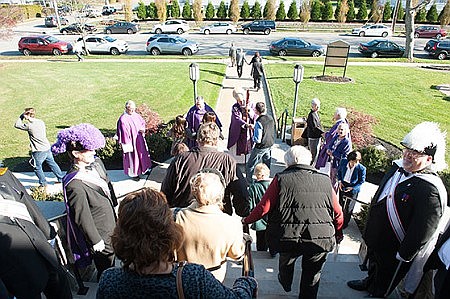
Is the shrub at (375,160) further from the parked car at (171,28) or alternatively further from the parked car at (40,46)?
the parked car at (171,28)

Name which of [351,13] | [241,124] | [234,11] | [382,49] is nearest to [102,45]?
[234,11]

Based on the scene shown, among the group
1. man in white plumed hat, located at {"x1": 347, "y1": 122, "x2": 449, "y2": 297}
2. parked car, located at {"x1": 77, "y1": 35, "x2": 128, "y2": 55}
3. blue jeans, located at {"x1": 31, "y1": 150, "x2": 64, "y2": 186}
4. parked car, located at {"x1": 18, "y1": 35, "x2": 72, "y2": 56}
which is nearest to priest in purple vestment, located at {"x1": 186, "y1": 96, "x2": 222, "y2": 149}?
blue jeans, located at {"x1": 31, "y1": 150, "x2": 64, "y2": 186}

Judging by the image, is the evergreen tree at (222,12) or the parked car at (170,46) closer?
the parked car at (170,46)

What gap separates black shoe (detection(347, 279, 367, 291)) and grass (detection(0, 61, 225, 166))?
8496 mm

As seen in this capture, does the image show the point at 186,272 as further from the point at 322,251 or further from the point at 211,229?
the point at 322,251

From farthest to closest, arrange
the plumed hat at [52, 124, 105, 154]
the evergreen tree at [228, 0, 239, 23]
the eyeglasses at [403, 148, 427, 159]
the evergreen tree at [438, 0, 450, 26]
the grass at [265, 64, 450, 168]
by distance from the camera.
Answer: the evergreen tree at [228, 0, 239, 23]
the evergreen tree at [438, 0, 450, 26]
the grass at [265, 64, 450, 168]
the plumed hat at [52, 124, 105, 154]
the eyeglasses at [403, 148, 427, 159]

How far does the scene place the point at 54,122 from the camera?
11.7 m

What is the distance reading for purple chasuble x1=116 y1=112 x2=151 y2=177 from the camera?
281 inches

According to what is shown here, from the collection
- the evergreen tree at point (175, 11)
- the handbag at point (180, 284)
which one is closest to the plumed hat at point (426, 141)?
the handbag at point (180, 284)

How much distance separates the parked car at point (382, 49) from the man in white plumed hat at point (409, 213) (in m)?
23.5

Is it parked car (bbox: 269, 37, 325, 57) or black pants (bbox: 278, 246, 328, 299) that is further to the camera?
parked car (bbox: 269, 37, 325, 57)

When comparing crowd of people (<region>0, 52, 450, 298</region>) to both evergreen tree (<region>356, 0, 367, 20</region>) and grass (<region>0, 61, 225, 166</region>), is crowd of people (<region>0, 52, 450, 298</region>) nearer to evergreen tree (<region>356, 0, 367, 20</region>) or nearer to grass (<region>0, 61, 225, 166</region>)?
grass (<region>0, 61, 225, 166</region>)

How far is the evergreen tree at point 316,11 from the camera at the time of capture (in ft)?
132

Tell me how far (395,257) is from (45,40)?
27.2 meters
